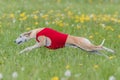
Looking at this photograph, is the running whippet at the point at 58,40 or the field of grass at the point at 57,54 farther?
the running whippet at the point at 58,40

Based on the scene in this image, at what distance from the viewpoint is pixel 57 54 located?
6520mm

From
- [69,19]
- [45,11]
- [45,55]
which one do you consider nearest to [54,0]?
[45,11]

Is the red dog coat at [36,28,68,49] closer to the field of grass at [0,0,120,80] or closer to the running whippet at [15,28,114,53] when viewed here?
the running whippet at [15,28,114,53]

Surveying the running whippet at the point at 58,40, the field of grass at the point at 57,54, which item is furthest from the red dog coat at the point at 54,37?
the field of grass at the point at 57,54

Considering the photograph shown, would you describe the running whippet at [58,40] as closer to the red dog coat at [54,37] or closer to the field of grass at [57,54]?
the red dog coat at [54,37]

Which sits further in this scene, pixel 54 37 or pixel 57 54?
pixel 57 54

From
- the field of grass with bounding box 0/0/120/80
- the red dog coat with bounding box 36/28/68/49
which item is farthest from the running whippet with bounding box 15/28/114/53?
the field of grass with bounding box 0/0/120/80

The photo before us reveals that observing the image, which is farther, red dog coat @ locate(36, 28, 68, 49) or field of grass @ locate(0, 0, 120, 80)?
red dog coat @ locate(36, 28, 68, 49)

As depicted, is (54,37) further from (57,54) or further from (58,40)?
(57,54)

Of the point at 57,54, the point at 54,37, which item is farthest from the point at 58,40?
the point at 57,54

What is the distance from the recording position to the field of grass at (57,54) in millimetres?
4941

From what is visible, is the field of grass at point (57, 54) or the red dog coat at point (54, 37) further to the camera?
the red dog coat at point (54, 37)

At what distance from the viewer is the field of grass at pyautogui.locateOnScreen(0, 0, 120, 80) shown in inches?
195

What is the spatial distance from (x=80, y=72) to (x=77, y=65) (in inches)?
18.7
